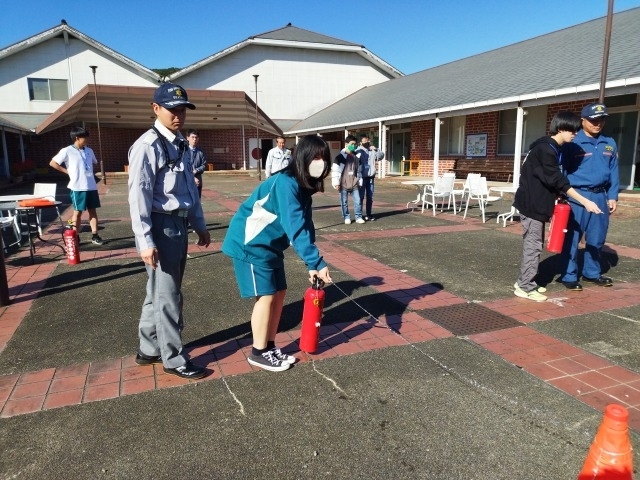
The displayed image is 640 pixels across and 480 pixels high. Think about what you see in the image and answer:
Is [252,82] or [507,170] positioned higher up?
[252,82]

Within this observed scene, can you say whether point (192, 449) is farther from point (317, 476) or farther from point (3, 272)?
point (3, 272)

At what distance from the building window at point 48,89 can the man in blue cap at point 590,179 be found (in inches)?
1257

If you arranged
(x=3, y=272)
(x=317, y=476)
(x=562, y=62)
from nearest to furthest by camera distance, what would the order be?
1. (x=317, y=476)
2. (x=3, y=272)
3. (x=562, y=62)

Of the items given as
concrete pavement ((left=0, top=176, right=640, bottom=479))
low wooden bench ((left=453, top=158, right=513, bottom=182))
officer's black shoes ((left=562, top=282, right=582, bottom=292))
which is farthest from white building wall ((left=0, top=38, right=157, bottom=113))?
officer's black shoes ((left=562, top=282, right=582, bottom=292))

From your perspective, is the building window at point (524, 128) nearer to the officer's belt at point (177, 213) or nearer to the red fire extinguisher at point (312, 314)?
the red fire extinguisher at point (312, 314)

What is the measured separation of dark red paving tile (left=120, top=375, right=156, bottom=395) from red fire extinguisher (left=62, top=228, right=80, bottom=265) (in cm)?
383

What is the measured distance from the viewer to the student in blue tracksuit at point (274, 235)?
2963 mm

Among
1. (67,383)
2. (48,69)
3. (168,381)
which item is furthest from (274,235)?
(48,69)

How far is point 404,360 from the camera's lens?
3.58m

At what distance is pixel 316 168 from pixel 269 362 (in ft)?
4.74

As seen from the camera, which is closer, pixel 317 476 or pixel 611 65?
pixel 317 476

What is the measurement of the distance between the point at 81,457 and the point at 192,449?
1.88 ft

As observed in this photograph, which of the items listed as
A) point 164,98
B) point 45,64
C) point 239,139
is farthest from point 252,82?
point 164,98

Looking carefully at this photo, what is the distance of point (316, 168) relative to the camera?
115 inches
